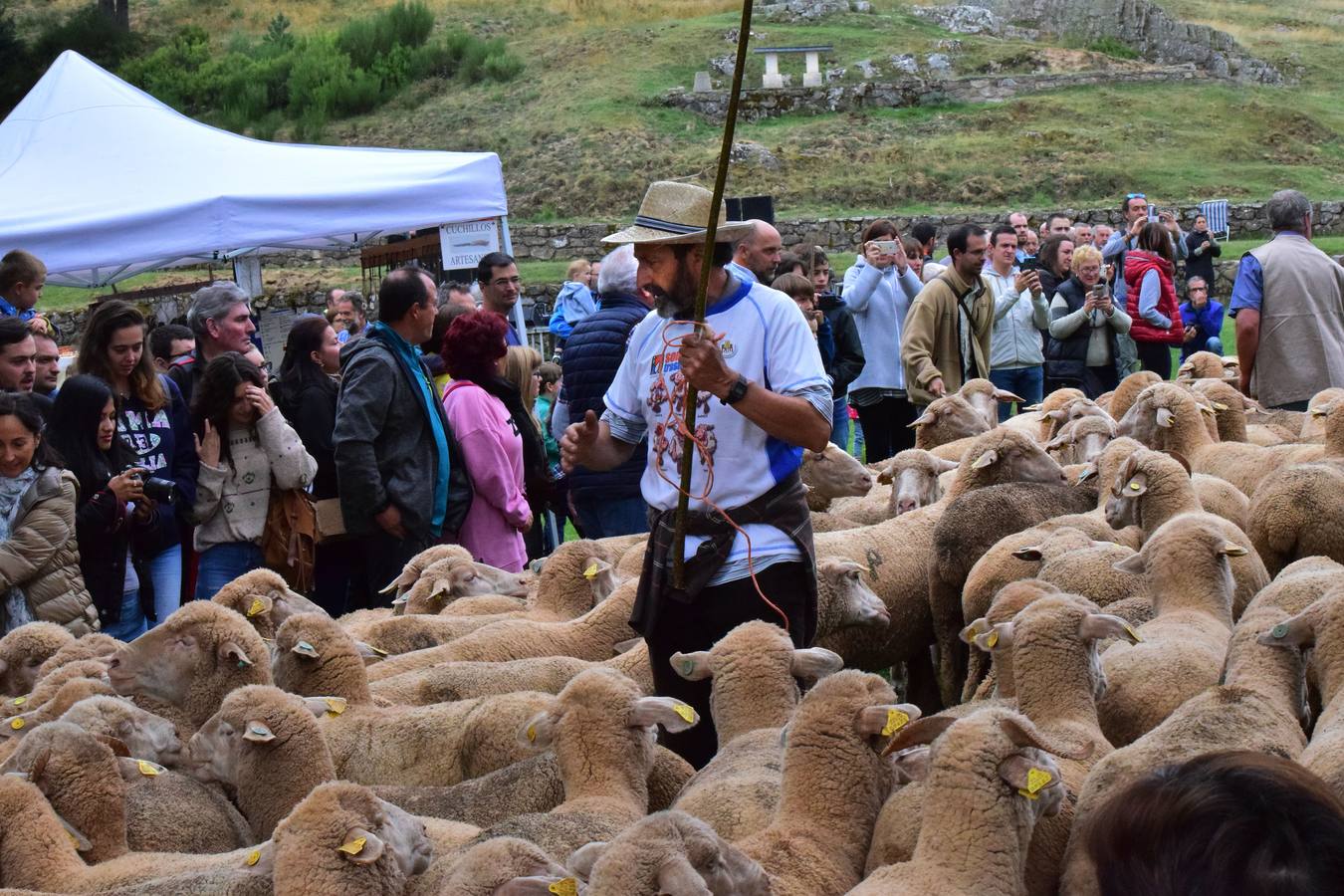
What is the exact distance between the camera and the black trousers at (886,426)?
11078 mm

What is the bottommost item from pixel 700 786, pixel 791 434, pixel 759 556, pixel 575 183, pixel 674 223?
pixel 575 183

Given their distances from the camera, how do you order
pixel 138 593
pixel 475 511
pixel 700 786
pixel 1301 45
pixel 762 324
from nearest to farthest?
pixel 700 786 < pixel 762 324 < pixel 138 593 < pixel 475 511 < pixel 1301 45

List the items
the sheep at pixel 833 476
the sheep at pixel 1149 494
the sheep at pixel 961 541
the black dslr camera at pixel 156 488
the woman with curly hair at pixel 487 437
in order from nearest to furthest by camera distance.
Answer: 1. the sheep at pixel 1149 494
2. the sheep at pixel 961 541
3. the black dslr camera at pixel 156 488
4. the woman with curly hair at pixel 487 437
5. the sheep at pixel 833 476

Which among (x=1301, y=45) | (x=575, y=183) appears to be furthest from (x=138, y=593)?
(x=1301, y=45)

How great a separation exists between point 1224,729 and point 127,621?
509 cm

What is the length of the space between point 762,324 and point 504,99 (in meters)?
42.6

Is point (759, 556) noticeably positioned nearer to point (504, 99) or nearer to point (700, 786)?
point (700, 786)

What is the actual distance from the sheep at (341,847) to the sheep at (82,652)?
243 cm

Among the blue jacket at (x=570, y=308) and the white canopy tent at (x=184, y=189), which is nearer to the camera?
the white canopy tent at (x=184, y=189)

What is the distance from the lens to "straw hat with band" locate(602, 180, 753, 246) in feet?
14.3

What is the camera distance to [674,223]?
438 cm

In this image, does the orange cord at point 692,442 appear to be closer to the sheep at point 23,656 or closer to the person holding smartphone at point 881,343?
the sheep at point 23,656

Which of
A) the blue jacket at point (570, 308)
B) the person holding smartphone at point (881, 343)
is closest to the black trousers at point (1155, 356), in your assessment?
the person holding smartphone at point (881, 343)

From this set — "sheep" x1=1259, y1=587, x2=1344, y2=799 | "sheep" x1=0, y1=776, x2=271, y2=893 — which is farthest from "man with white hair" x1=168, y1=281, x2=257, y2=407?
"sheep" x1=1259, y1=587, x2=1344, y2=799
